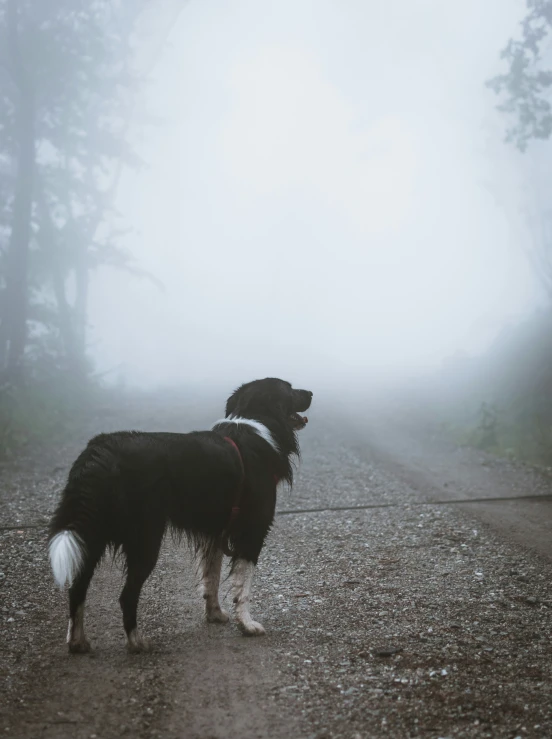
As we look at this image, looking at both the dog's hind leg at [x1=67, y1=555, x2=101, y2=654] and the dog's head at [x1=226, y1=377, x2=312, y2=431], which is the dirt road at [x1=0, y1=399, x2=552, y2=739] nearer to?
the dog's hind leg at [x1=67, y1=555, x2=101, y2=654]

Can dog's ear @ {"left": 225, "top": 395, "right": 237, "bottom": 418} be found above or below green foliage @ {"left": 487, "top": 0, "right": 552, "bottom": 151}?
below

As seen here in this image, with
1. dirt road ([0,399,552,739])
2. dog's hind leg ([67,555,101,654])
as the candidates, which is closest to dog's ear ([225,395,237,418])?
dirt road ([0,399,552,739])

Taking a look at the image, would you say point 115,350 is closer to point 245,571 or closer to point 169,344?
point 169,344

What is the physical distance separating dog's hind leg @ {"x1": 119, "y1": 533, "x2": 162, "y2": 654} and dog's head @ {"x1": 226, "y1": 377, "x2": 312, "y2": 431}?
1.54 metres

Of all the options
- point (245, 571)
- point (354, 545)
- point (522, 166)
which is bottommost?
point (354, 545)

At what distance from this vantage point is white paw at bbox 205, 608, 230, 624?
15.4 ft

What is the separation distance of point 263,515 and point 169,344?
36.3 metres

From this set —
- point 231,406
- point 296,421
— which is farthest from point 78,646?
point 296,421

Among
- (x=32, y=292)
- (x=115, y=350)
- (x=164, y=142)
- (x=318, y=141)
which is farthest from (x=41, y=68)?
(x=318, y=141)

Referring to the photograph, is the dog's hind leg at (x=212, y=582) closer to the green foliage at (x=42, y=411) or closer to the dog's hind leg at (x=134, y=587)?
the dog's hind leg at (x=134, y=587)

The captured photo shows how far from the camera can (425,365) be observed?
3200cm

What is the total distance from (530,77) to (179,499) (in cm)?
1706

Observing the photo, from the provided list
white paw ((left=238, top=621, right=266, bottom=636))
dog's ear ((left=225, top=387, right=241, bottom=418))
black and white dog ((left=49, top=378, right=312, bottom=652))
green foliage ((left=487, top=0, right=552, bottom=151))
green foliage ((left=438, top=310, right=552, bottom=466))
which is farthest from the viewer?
green foliage ((left=487, top=0, right=552, bottom=151))

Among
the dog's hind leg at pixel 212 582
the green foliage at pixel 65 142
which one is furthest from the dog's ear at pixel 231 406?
the green foliage at pixel 65 142
